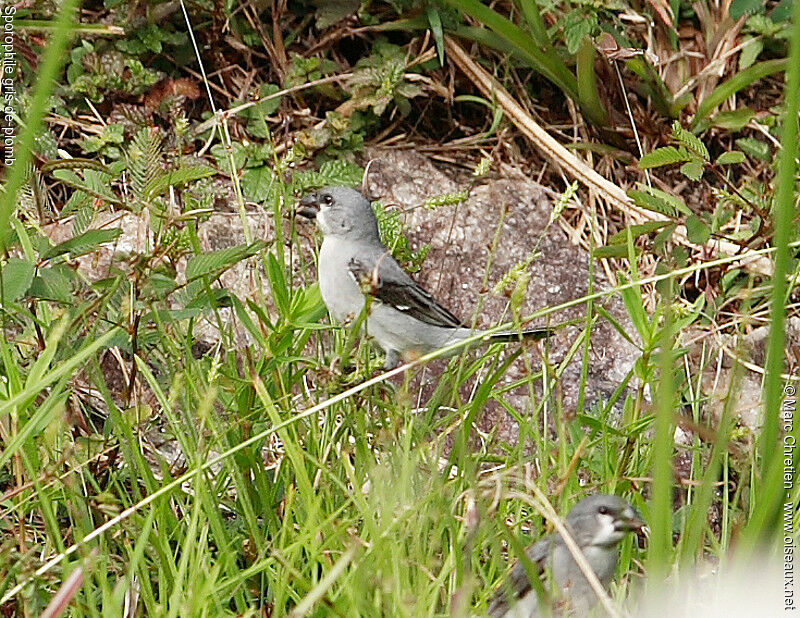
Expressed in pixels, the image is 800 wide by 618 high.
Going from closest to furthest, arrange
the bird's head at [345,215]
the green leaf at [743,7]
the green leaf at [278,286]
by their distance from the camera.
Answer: the green leaf at [278,286]
the bird's head at [345,215]
the green leaf at [743,7]

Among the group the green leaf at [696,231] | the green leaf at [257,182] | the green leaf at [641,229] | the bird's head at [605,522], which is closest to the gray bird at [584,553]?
the bird's head at [605,522]

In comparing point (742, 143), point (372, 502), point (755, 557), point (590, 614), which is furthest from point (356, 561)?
point (742, 143)

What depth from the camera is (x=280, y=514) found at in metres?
2.51

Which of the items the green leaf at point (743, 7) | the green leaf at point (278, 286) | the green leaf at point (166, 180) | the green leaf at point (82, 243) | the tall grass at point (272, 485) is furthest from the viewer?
the green leaf at point (743, 7)

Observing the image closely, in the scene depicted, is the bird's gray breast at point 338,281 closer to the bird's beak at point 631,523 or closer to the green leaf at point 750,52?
the bird's beak at point 631,523

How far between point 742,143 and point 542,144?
0.76 meters

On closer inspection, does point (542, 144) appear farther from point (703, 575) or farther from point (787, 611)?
point (787, 611)

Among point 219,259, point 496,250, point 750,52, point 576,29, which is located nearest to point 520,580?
point 219,259

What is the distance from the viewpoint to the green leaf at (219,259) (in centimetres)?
239

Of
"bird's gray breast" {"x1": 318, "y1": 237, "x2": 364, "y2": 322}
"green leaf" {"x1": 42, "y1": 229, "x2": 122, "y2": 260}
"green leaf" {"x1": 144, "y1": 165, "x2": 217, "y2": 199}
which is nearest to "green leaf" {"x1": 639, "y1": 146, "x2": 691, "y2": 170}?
"bird's gray breast" {"x1": 318, "y1": 237, "x2": 364, "y2": 322}

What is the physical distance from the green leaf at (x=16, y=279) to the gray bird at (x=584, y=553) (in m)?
1.11

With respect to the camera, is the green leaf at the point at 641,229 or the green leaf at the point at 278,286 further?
the green leaf at the point at 641,229

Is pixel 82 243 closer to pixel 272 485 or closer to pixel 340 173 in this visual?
pixel 272 485

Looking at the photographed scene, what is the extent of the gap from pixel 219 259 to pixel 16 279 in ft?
1.35
